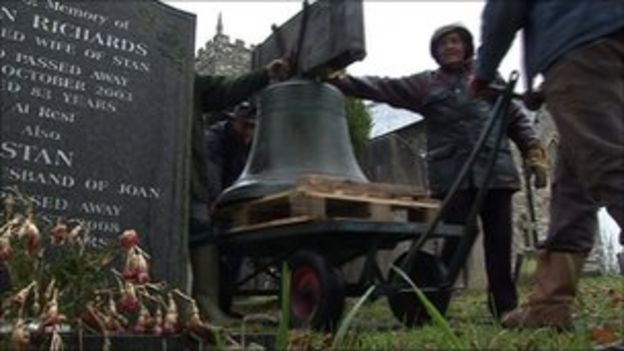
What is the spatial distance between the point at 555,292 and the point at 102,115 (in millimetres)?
2434

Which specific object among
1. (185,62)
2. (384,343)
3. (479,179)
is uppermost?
(185,62)

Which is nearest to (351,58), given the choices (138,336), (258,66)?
(258,66)

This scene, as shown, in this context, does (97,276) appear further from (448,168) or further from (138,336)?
(448,168)

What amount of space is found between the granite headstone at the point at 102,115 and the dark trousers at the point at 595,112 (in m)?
2.38

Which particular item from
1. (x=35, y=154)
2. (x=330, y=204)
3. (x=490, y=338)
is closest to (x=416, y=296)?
(x=330, y=204)

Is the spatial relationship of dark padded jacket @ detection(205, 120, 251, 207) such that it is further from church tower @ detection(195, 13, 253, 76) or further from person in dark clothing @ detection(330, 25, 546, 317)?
church tower @ detection(195, 13, 253, 76)

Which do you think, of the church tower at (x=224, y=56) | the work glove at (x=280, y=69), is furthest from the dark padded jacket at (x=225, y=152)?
the church tower at (x=224, y=56)

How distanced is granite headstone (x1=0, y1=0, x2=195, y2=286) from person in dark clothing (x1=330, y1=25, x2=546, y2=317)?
1.21m

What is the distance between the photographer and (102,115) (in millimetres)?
4621

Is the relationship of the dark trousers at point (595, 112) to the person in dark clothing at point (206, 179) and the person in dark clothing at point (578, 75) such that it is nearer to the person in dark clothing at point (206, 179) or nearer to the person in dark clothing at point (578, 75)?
the person in dark clothing at point (578, 75)

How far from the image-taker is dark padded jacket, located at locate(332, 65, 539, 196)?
521 cm

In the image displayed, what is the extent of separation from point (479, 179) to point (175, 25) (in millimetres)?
1919

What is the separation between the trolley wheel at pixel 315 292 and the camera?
4.61 m

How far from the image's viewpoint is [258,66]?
632 centimetres
